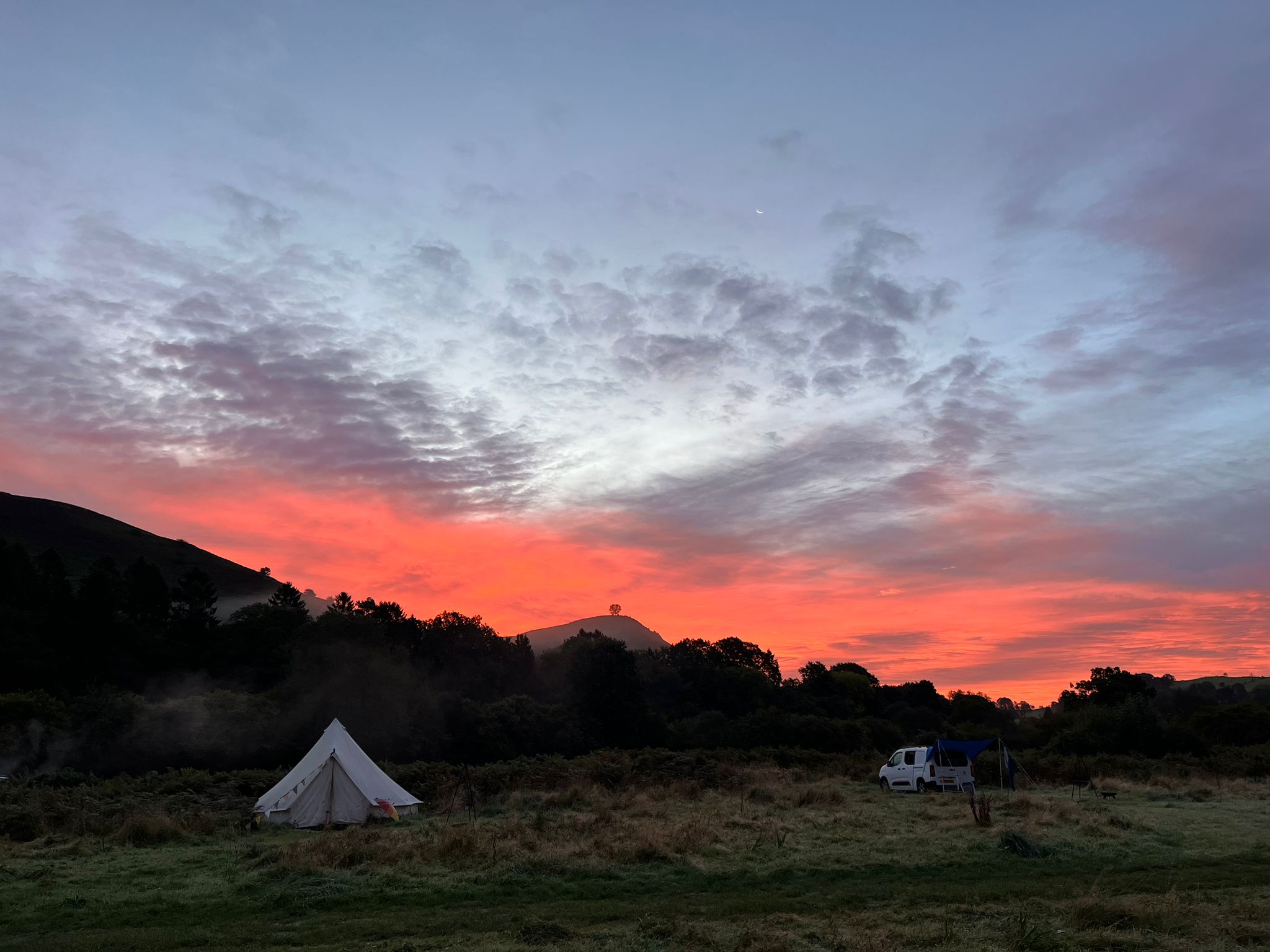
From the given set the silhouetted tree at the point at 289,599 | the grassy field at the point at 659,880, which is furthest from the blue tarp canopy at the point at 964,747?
the silhouetted tree at the point at 289,599

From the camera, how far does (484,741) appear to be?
5347 cm

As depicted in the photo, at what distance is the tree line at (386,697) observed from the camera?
150 ft

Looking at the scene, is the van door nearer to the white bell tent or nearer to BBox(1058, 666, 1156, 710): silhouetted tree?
the white bell tent

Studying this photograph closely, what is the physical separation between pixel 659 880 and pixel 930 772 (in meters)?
19.8

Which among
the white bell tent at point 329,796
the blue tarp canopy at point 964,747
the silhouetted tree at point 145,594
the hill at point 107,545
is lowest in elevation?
the white bell tent at point 329,796

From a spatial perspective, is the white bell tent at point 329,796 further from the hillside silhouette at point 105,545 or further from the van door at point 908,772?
the hillside silhouette at point 105,545

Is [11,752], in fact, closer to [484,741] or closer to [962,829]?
[484,741]

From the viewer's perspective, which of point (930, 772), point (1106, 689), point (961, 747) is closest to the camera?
point (930, 772)

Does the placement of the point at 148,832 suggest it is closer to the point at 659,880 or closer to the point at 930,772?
the point at 659,880

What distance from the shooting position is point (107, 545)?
4195 inches

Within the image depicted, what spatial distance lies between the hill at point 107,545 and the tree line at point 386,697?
56.3 feet

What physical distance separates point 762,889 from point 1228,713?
195 ft

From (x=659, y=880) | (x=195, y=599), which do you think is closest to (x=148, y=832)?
(x=659, y=880)

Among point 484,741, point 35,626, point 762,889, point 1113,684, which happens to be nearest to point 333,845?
point 762,889
